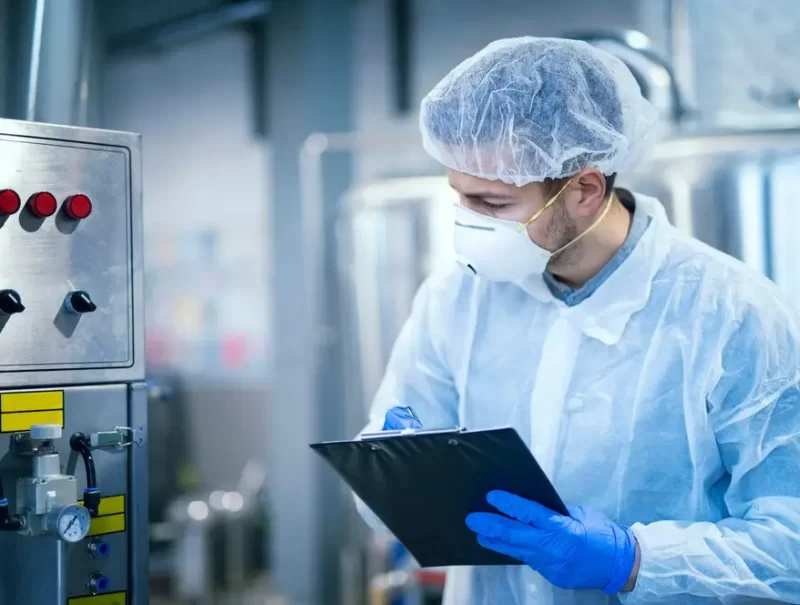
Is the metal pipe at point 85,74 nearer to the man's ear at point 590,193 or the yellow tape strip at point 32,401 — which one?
the yellow tape strip at point 32,401

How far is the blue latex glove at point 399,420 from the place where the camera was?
4.13 ft

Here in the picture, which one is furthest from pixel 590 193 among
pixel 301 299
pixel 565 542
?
pixel 301 299

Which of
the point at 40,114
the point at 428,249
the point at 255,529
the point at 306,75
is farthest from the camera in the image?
the point at 255,529

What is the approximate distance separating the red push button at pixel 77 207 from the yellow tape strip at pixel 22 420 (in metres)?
0.25

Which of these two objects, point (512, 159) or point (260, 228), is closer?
point (512, 159)

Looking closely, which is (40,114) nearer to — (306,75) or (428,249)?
(428,249)

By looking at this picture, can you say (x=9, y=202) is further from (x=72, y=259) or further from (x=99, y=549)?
(x=99, y=549)

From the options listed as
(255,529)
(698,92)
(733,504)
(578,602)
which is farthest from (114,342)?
(255,529)

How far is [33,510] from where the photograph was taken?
106 cm

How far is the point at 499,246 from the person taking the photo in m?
1.23

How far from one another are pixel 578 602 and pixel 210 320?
10.6 ft

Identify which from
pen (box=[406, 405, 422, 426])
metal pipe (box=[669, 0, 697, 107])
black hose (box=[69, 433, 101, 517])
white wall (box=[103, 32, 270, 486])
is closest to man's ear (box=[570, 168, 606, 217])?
pen (box=[406, 405, 422, 426])

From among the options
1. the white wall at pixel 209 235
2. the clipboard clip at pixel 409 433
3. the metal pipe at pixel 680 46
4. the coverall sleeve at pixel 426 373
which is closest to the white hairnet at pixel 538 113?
the coverall sleeve at pixel 426 373

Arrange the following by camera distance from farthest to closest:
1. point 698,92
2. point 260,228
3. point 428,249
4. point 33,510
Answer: point 260,228 → point 428,249 → point 698,92 → point 33,510
